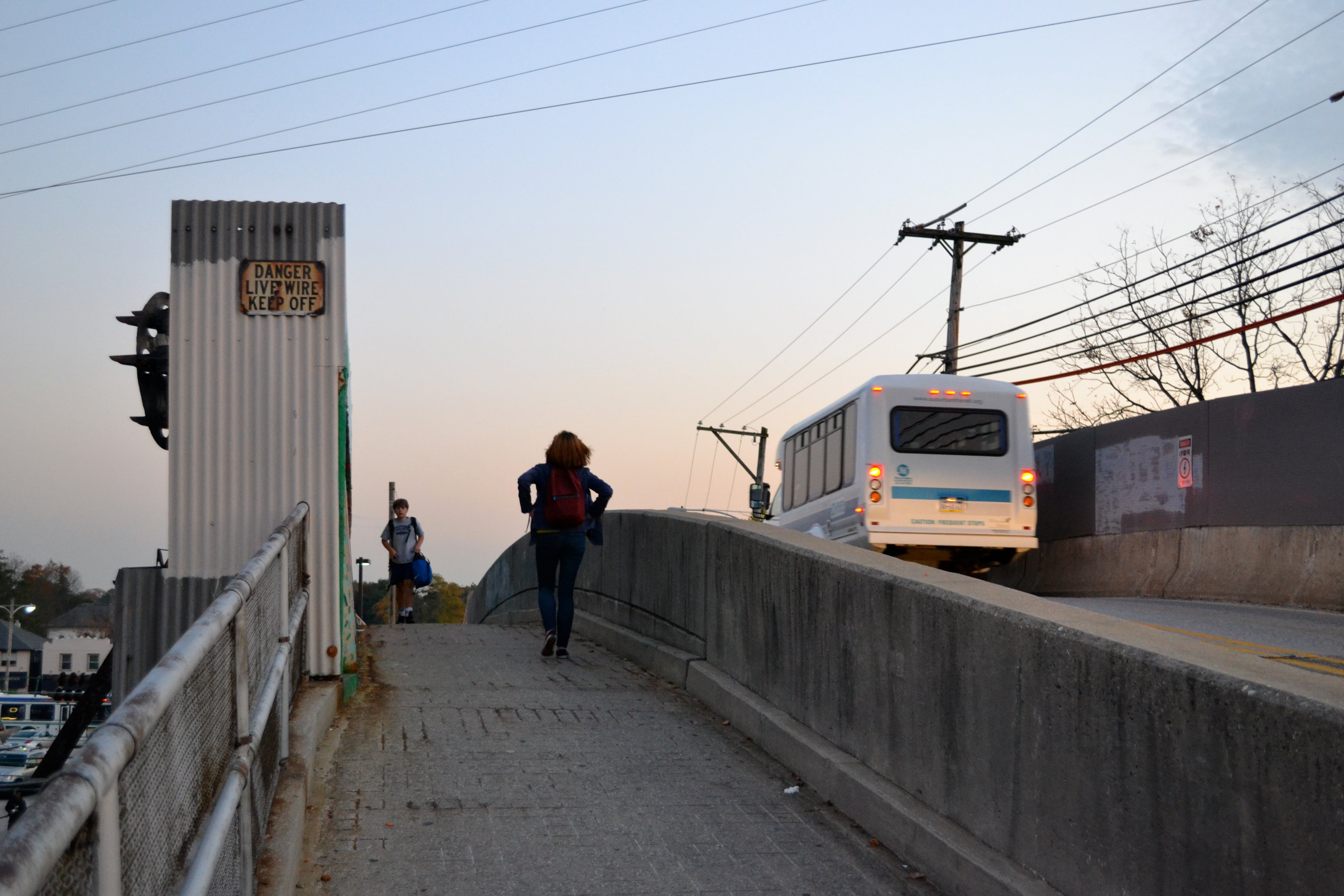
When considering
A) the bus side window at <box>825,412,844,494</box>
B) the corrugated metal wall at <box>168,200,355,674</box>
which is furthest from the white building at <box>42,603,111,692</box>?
the corrugated metal wall at <box>168,200,355,674</box>

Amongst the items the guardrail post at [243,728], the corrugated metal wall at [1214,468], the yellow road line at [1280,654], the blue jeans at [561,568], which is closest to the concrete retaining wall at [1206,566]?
the corrugated metal wall at [1214,468]

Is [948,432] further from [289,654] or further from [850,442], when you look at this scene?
[289,654]

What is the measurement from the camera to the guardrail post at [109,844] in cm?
174

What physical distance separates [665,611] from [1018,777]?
18.6ft

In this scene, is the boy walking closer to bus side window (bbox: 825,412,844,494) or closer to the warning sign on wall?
bus side window (bbox: 825,412,844,494)

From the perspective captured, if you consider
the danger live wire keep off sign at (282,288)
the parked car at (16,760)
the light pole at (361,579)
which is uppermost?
the danger live wire keep off sign at (282,288)

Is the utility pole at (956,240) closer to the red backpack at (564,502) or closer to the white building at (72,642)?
the red backpack at (564,502)

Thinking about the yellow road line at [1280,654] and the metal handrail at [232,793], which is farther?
the yellow road line at [1280,654]

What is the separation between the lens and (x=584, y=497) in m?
9.52

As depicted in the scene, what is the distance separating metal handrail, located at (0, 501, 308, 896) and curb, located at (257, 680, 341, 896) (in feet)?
5.01

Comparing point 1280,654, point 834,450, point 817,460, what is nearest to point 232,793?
point 1280,654

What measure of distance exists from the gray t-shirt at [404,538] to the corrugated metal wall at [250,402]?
8.25 meters

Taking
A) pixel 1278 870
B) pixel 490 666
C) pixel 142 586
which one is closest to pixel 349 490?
pixel 142 586

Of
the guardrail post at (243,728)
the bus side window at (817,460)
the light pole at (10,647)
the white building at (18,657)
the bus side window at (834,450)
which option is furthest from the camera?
the white building at (18,657)
